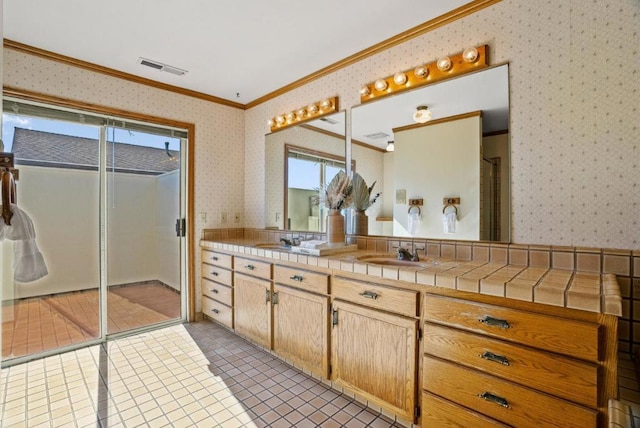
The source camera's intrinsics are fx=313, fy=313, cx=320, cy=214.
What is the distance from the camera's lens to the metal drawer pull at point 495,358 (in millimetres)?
1284

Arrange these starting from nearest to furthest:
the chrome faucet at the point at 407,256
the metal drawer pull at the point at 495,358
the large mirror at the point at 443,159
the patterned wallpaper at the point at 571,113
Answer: the metal drawer pull at the point at 495,358
the patterned wallpaper at the point at 571,113
the large mirror at the point at 443,159
the chrome faucet at the point at 407,256

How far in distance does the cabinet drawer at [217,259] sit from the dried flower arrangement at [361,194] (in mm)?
1285

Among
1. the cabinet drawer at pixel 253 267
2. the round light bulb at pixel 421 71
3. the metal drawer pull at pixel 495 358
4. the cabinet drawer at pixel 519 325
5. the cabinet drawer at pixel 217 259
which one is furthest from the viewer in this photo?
the cabinet drawer at pixel 217 259

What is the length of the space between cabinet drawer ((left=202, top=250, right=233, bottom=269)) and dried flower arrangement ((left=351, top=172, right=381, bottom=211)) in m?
1.28

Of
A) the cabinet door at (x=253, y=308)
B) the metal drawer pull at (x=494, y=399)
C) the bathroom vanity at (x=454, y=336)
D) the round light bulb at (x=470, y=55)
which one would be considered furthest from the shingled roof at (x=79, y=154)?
the metal drawer pull at (x=494, y=399)

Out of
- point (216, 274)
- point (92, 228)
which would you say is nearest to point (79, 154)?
point (92, 228)

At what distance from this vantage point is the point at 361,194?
2.56m

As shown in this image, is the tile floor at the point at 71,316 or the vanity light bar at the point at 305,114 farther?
the vanity light bar at the point at 305,114

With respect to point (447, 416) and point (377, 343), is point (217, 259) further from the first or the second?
point (447, 416)

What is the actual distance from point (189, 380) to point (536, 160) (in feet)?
8.68

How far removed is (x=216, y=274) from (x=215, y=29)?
7.06 feet

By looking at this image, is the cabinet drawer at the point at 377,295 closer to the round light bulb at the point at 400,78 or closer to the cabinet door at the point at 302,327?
the cabinet door at the point at 302,327

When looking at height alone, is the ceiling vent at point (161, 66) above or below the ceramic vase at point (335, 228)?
above

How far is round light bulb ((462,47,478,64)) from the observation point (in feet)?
6.31
